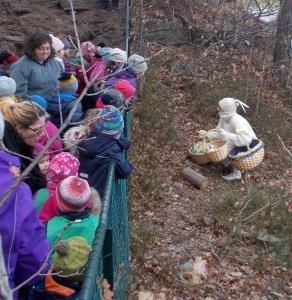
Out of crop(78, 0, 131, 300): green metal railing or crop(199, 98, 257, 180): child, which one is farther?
crop(199, 98, 257, 180): child

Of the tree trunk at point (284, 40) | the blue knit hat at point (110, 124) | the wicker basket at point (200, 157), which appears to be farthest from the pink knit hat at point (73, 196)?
the tree trunk at point (284, 40)

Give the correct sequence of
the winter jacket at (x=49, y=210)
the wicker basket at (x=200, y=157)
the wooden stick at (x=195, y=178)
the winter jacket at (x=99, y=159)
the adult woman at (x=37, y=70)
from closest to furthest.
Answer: the winter jacket at (x=49, y=210) < the winter jacket at (x=99, y=159) < the adult woman at (x=37, y=70) < the wooden stick at (x=195, y=178) < the wicker basket at (x=200, y=157)

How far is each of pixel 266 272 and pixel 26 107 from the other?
3403mm

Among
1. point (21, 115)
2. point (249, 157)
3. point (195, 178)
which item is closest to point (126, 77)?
point (195, 178)

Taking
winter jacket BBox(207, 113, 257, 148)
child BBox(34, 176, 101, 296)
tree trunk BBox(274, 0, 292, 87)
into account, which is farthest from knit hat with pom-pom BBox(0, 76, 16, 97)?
tree trunk BBox(274, 0, 292, 87)

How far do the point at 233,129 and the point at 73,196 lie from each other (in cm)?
501

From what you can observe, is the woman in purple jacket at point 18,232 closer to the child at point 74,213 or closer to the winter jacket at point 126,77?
the child at point 74,213

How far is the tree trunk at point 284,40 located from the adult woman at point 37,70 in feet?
21.3

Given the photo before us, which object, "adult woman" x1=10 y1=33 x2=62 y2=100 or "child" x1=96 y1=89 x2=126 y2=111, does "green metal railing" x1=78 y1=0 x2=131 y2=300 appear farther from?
"adult woman" x1=10 y1=33 x2=62 y2=100

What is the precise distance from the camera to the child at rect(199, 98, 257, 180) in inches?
294

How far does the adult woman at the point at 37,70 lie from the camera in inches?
210

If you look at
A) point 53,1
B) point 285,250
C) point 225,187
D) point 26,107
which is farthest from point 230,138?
point 53,1

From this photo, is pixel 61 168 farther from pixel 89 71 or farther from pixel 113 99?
pixel 89 71

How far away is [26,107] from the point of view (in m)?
3.62
